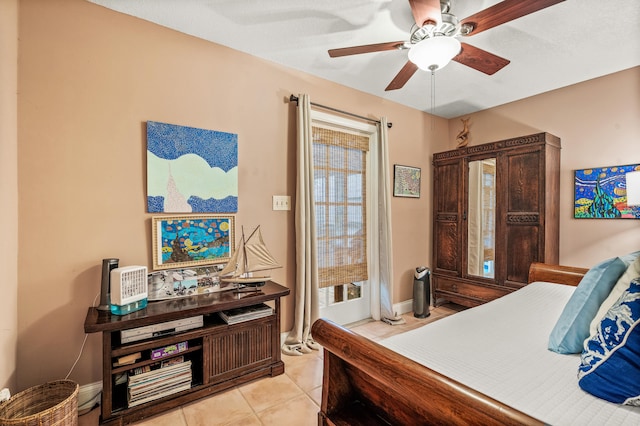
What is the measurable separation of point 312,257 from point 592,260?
2.74 metres

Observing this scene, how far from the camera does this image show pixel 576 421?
2.56 feet

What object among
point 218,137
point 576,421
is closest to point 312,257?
point 218,137

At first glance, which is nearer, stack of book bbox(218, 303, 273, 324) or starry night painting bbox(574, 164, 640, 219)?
stack of book bbox(218, 303, 273, 324)

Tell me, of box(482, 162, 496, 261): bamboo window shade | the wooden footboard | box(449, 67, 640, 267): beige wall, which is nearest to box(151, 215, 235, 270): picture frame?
the wooden footboard

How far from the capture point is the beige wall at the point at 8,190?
4.85 feet

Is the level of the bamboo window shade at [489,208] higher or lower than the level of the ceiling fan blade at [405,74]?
lower

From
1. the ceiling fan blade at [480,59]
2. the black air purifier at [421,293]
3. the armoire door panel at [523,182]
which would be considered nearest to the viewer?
the ceiling fan blade at [480,59]

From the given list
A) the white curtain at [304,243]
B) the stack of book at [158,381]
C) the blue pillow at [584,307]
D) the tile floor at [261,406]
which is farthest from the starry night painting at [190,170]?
the blue pillow at [584,307]

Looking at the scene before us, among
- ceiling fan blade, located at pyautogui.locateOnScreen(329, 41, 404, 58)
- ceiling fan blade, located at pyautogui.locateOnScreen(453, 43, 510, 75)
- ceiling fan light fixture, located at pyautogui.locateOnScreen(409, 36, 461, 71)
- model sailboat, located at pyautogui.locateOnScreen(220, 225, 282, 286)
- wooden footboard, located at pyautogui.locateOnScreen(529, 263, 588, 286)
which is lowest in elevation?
wooden footboard, located at pyautogui.locateOnScreen(529, 263, 588, 286)

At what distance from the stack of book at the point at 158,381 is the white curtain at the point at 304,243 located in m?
0.91

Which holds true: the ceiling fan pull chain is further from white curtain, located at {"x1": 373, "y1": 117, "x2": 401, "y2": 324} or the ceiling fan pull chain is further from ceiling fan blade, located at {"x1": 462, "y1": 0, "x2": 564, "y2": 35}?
ceiling fan blade, located at {"x1": 462, "y1": 0, "x2": 564, "y2": 35}

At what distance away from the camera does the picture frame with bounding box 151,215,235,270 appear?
79.7 inches

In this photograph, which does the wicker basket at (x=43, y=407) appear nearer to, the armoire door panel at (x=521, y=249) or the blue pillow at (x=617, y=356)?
the blue pillow at (x=617, y=356)

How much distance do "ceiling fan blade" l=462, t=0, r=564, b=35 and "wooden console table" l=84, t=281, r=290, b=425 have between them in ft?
6.89
